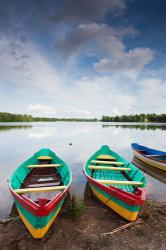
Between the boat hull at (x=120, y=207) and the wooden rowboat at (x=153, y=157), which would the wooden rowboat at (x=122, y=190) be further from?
the wooden rowboat at (x=153, y=157)

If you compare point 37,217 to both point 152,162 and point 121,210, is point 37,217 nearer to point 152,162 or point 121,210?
point 121,210

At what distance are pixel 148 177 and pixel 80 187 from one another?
427cm

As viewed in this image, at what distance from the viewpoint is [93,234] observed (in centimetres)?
450

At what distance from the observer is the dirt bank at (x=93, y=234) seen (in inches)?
161

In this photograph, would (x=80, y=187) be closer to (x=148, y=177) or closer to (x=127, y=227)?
(x=127, y=227)

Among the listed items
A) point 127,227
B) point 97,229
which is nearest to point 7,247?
point 97,229

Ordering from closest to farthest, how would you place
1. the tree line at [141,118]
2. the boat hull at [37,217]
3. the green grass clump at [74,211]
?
the boat hull at [37,217]
the green grass clump at [74,211]
the tree line at [141,118]

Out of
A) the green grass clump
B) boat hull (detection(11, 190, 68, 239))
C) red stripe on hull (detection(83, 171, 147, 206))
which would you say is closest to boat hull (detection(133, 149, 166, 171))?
red stripe on hull (detection(83, 171, 147, 206))

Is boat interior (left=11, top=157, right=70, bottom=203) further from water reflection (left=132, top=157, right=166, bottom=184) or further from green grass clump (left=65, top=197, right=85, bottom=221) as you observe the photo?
water reflection (left=132, top=157, right=166, bottom=184)

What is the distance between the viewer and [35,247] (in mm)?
4020

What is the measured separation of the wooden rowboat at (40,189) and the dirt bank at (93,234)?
31 cm

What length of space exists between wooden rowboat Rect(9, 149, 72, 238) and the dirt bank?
31 centimetres

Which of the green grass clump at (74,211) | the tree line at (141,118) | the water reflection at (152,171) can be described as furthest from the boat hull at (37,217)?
the tree line at (141,118)

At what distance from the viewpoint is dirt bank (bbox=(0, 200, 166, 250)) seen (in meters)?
4.09
